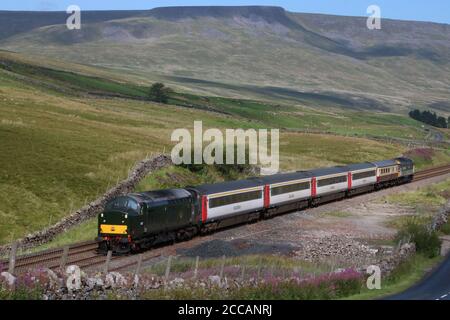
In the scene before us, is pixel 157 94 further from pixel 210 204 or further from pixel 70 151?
pixel 210 204

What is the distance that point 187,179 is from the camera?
6888 cm

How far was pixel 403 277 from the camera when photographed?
1522 inches

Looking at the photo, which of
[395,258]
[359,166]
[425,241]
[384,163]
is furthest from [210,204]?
[384,163]

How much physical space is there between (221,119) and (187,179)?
87.9 meters

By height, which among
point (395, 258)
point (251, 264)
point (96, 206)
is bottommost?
point (96, 206)

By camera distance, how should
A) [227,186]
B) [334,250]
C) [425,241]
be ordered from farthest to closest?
[227,186]
[425,241]
[334,250]

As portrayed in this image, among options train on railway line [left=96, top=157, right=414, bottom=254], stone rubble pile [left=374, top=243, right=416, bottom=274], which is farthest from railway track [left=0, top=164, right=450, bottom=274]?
stone rubble pile [left=374, top=243, right=416, bottom=274]

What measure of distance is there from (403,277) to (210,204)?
15738 millimetres

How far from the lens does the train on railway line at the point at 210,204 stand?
41219 millimetres

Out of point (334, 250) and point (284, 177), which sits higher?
point (284, 177)
